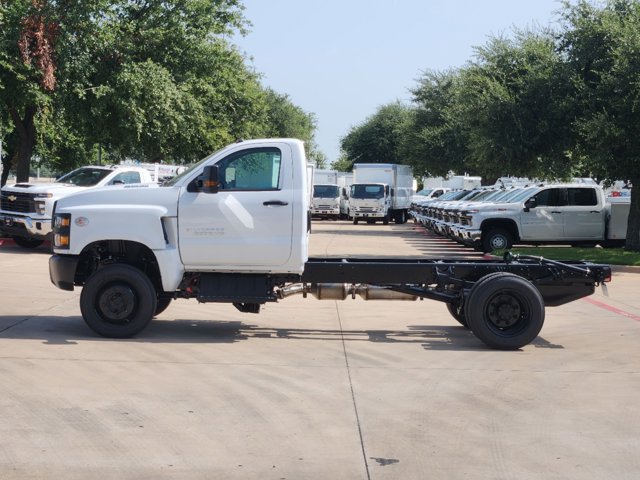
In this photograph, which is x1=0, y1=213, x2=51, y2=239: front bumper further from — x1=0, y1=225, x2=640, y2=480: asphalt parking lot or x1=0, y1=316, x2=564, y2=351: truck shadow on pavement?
x1=0, y1=316, x2=564, y2=351: truck shadow on pavement

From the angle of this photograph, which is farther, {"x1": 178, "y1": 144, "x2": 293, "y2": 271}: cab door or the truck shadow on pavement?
the truck shadow on pavement

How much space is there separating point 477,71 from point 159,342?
889 inches

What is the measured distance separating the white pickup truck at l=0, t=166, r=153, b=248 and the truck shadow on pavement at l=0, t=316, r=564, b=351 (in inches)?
412

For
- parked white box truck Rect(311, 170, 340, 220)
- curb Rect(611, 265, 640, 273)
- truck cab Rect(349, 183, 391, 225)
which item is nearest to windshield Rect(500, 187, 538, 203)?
curb Rect(611, 265, 640, 273)

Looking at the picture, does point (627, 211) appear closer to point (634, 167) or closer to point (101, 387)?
point (634, 167)

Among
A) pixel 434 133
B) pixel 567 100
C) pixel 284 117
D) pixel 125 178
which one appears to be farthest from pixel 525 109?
pixel 284 117

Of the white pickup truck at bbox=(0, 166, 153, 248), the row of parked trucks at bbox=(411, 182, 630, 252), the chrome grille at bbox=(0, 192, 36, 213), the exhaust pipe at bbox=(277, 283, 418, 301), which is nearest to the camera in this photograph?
the exhaust pipe at bbox=(277, 283, 418, 301)

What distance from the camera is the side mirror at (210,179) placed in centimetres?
1102

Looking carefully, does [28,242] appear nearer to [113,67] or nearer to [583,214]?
[113,67]

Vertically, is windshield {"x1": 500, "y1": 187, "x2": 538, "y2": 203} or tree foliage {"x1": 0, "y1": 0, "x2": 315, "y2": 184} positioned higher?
tree foliage {"x1": 0, "y1": 0, "x2": 315, "y2": 184}

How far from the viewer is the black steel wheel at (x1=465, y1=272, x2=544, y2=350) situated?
1116cm

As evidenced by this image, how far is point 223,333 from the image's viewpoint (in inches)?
473

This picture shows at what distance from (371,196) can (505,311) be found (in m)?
39.7

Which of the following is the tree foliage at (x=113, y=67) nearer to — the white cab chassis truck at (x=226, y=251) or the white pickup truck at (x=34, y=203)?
the white pickup truck at (x=34, y=203)
